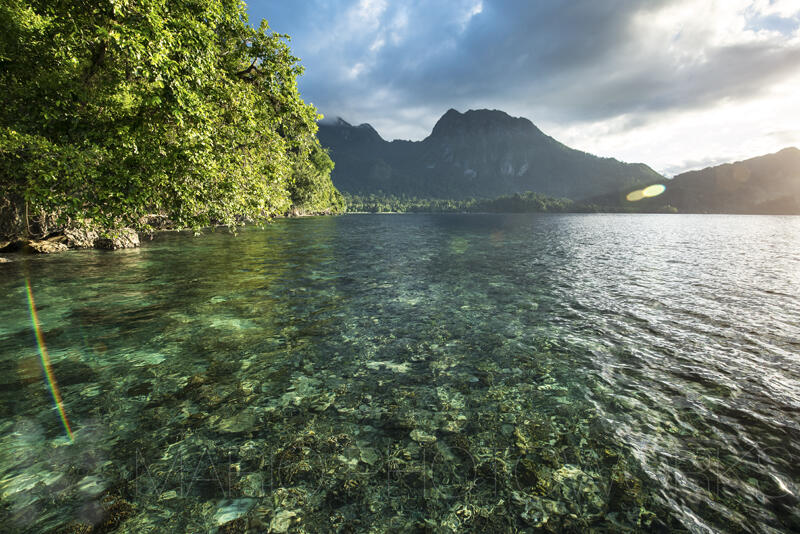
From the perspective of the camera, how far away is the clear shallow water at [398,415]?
500 centimetres

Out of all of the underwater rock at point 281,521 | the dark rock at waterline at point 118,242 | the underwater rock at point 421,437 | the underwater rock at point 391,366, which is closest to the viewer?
the underwater rock at point 281,521

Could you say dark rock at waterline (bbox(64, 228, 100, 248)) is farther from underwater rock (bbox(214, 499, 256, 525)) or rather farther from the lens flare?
underwater rock (bbox(214, 499, 256, 525))

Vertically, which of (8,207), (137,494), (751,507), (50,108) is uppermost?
(50,108)

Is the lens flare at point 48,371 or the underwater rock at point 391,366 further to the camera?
the underwater rock at point 391,366

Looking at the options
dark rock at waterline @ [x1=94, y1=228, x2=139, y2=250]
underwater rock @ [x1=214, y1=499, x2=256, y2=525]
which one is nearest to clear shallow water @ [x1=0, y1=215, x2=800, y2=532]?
underwater rock @ [x1=214, y1=499, x2=256, y2=525]

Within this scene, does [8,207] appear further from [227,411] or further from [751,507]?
[751,507]

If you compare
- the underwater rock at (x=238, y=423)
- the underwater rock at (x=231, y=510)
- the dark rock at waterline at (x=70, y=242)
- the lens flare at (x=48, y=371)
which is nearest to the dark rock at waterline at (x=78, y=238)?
the dark rock at waterline at (x=70, y=242)

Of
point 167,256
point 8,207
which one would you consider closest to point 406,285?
point 167,256

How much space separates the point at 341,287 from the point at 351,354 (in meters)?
9.23

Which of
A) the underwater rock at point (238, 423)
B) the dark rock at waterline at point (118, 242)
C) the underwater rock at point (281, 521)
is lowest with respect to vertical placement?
the underwater rock at point (281, 521)

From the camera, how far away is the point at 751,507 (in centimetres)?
507

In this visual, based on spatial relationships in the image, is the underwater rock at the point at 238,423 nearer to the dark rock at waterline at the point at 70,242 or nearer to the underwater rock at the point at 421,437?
the underwater rock at the point at 421,437

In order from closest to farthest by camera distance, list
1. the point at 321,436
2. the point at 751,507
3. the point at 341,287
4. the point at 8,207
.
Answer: the point at 751,507 → the point at 321,436 → the point at 341,287 → the point at 8,207

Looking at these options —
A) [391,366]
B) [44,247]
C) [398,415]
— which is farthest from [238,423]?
[44,247]
